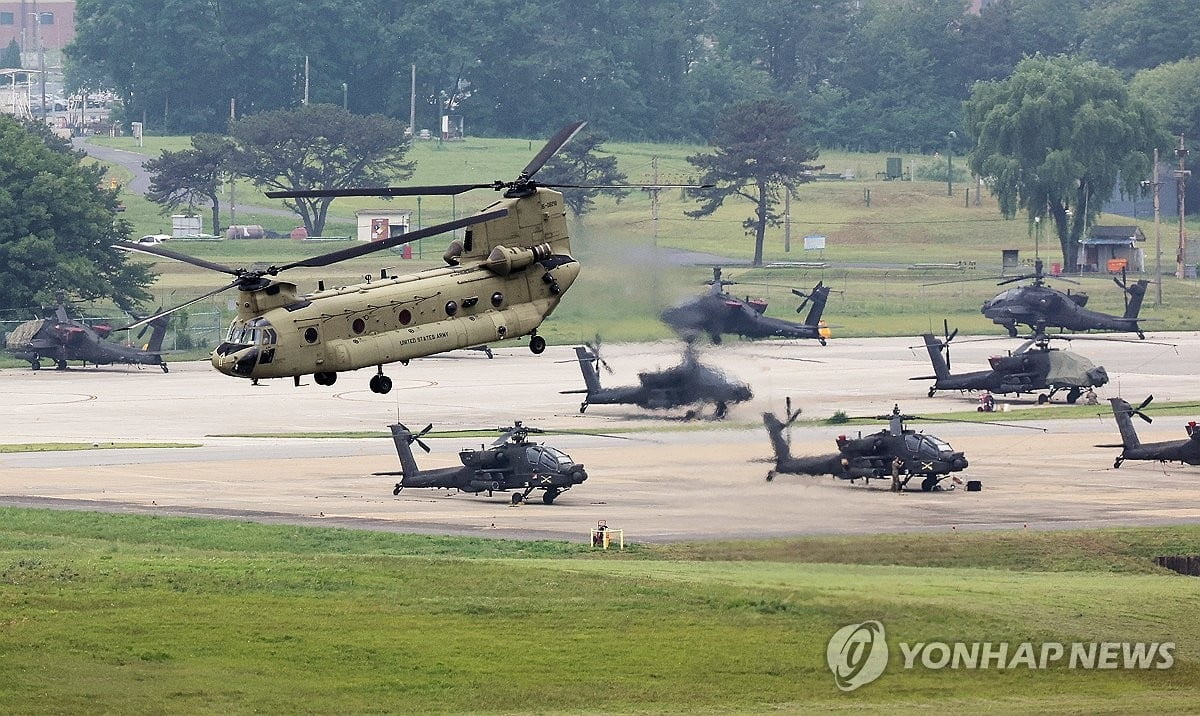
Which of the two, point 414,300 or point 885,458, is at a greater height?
point 414,300

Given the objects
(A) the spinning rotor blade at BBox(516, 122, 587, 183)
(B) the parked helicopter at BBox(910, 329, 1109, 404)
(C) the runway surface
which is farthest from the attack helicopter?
(A) the spinning rotor blade at BBox(516, 122, 587, 183)

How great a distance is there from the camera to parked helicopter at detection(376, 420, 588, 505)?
95.8m

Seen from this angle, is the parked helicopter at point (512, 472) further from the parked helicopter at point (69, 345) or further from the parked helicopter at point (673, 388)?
the parked helicopter at point (69, 345)

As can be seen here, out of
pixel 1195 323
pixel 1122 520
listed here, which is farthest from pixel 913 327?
pixel 1122 520

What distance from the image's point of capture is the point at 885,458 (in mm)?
95938

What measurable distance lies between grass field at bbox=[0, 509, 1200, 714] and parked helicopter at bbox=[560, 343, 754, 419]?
69.1ft

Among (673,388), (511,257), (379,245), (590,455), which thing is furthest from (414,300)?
(673,388)

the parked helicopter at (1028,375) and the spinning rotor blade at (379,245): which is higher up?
the spinning rotor blade at (379,245)

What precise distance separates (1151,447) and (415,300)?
193 feet

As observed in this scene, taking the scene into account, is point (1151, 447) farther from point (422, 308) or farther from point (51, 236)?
point (51, 236)

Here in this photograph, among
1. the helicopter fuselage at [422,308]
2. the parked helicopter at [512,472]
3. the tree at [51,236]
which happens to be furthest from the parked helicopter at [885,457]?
the tree at [51,236]

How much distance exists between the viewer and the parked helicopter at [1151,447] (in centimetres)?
10194

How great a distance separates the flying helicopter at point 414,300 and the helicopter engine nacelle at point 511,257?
0.03m

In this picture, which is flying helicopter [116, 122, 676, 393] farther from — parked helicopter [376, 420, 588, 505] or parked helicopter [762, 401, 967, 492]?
parked helicopter [376, 420, 588, 505]
